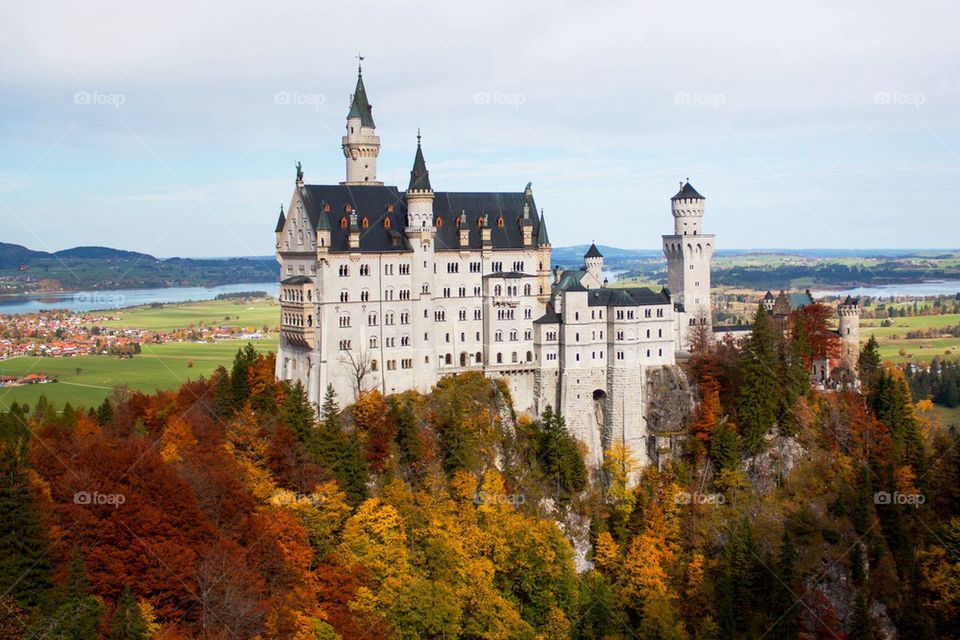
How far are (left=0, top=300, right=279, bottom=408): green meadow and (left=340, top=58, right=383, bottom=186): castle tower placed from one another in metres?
41.0

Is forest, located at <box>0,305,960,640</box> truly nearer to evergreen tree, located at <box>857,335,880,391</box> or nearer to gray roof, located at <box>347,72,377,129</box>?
evergreen tree, located at <box>857,335,880,391</box>

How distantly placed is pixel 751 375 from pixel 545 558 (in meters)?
22.2

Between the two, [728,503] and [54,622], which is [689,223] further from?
[54,622]

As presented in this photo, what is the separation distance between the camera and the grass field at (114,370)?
113 meters

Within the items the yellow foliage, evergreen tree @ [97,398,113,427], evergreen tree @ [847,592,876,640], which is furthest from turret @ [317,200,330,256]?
evergreen tree @ [847,592,876,640]

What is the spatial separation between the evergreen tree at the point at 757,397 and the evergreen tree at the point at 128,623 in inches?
1772

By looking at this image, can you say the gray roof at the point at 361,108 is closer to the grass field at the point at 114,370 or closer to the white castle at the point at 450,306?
the white castle at the point at 450,306

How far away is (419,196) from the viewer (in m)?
76.9

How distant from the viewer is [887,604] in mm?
73375

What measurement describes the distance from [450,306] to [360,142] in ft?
44.3

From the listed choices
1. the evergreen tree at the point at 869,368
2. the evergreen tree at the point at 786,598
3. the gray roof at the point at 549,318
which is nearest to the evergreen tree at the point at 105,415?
the gray roof at the point at 549,318

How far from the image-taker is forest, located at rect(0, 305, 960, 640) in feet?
180

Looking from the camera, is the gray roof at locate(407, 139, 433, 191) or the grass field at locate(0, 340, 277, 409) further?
the grass field at locate(0, 340, 277, 409)

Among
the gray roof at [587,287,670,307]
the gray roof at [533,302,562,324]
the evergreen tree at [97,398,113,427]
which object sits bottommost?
the evergreen tree at [97,398,113,427]
